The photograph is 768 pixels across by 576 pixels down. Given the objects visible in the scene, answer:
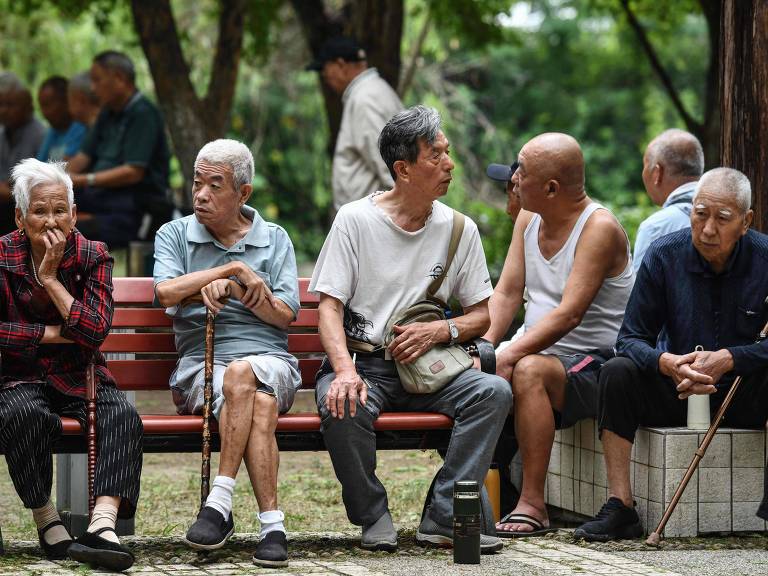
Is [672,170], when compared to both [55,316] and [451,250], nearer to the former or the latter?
[451,250]

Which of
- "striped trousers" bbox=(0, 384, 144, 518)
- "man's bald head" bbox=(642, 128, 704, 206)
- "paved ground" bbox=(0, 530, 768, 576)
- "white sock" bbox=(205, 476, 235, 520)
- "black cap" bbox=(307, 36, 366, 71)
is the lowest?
"paved ground" bbox=(0, 530, 768, 576)

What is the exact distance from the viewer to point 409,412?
19.1ft

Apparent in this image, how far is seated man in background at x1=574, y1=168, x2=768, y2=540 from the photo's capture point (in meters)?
5.81

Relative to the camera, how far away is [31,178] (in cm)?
541

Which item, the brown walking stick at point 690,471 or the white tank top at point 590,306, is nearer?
the brown walking stick at point 690,471

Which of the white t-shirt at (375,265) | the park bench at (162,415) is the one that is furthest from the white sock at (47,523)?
the white t-shirt at (375,265)

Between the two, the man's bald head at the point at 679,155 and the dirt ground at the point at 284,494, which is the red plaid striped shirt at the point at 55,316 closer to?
the dirt ground at the point at 284,494

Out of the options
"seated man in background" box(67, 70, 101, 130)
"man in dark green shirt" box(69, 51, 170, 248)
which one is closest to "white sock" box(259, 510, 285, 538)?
"man in dark green shirt" box(69, 51, 170, 248)

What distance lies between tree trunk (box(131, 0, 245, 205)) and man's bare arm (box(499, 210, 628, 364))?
586 centimetres

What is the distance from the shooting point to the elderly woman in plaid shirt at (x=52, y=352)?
17.1 ft

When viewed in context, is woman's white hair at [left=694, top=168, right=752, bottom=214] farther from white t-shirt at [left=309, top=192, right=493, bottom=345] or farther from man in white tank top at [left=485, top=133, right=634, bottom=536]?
white t-shirt at [left=309, top=192, right=493, bottom=345]

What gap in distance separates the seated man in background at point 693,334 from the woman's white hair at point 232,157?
66.7 inches

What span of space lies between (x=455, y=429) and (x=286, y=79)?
1978 cm

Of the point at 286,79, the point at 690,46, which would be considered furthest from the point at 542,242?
the point at 690,46
